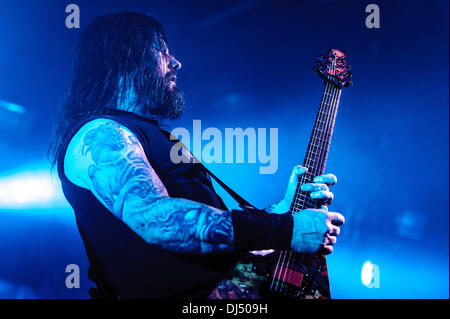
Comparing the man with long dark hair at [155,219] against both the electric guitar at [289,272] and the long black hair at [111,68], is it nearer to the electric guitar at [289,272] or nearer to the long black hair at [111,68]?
the electric guitar at [289,272]

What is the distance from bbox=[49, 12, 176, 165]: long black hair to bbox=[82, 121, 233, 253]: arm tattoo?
2.33 feet

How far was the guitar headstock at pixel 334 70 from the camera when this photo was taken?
5.59ft

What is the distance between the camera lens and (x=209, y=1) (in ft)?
10.3

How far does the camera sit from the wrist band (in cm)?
101

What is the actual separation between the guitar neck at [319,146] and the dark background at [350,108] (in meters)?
1.62

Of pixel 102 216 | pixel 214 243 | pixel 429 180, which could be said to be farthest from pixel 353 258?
pixel 102 216

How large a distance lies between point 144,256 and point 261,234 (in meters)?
0.52

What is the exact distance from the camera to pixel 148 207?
1.03 m

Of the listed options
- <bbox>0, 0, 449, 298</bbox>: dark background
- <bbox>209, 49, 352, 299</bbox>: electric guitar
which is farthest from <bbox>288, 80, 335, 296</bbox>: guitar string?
<bbox>0, 0, 449, 298</bbox>: dark background

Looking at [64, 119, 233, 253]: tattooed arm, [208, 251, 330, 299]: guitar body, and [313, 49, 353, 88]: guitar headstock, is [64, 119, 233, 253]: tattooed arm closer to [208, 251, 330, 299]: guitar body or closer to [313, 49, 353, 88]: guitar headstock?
[208, 251, 330, 299]: guitar body

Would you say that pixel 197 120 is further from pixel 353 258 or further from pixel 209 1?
pixel 353 258

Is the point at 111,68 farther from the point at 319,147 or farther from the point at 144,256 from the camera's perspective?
the point at 319,147

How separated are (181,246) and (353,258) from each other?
2953 mm

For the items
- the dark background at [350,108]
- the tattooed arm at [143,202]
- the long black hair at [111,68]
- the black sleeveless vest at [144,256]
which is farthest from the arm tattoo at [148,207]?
the dark background at [350,108]
